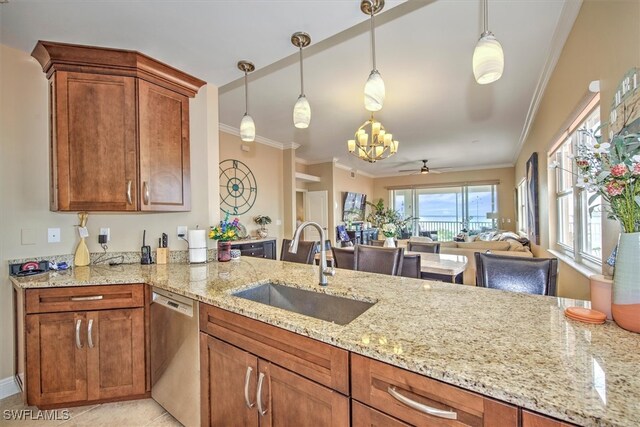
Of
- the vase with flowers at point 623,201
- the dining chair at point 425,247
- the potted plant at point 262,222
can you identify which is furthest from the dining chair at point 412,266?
the potted plant at point 262,222

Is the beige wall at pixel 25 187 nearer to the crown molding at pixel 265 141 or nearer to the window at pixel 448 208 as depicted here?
the crown molding at pixel 265 141

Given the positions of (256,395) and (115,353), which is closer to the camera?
(256,395)

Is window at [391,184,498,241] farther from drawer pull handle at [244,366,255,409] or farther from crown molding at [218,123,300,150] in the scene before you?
drawer pull handle at [244,366,255,409]

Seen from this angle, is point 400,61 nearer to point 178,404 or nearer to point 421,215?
point 178,404

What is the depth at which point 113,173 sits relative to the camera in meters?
2.11

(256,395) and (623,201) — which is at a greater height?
(623,201)

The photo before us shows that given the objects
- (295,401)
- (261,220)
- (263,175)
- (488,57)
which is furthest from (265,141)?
(295,401)

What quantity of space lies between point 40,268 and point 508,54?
14.1ft

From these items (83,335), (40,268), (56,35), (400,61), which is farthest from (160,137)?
(400,61)

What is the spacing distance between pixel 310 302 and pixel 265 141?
173 inches

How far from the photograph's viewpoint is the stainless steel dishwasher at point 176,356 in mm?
1535

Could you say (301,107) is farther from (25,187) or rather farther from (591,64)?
(25,187)

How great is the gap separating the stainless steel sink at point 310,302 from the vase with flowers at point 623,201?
888mm

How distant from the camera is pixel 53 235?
A: 220cm
